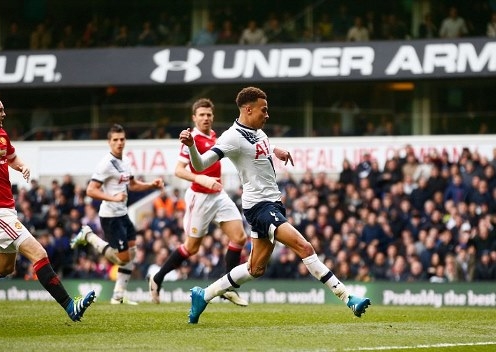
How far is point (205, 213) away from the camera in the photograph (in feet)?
54.0

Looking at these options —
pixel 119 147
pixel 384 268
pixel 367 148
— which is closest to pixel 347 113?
pixel 367 148

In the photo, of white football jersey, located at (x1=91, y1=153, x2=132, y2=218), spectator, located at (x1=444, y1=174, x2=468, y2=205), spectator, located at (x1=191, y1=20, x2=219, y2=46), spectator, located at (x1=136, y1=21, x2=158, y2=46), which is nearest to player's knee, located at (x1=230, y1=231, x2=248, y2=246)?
white football jersey, located at (x1=91, y1=153, x2=132, y2=218)

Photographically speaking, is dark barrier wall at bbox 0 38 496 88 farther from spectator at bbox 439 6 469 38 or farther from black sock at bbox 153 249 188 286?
black sock at bbox 153 249 188 286

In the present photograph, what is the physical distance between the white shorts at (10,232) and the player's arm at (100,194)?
4.21 metres

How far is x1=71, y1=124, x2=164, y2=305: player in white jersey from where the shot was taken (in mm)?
17391

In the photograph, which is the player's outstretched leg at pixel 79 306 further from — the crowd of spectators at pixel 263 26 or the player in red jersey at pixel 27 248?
the crowd of spectators at pixel 263 26

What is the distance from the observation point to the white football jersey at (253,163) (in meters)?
12.6

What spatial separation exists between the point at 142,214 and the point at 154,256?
3775mm

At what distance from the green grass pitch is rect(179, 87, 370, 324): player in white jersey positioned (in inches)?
22.6

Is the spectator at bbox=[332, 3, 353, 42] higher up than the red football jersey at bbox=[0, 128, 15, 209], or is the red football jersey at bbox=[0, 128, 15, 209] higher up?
the spectator at bbox=[332, 3, 353, 42]

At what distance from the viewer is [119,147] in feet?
57.4

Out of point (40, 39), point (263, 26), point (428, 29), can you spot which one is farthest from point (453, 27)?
point (40, 39)

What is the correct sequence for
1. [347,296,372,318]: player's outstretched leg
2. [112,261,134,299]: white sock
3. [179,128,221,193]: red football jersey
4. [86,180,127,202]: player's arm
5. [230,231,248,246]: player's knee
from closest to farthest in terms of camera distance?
[347,296,372,318]: player's outstretched leg
[179,128,221,193]: red football jersey
[230,231,248,246]: player's knee
[86,180,127,202]: player's arm
[112,261,134,299]: white sock

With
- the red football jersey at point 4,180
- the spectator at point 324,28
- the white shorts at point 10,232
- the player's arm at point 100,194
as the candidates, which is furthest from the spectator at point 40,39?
the white shorts at point 10,232
